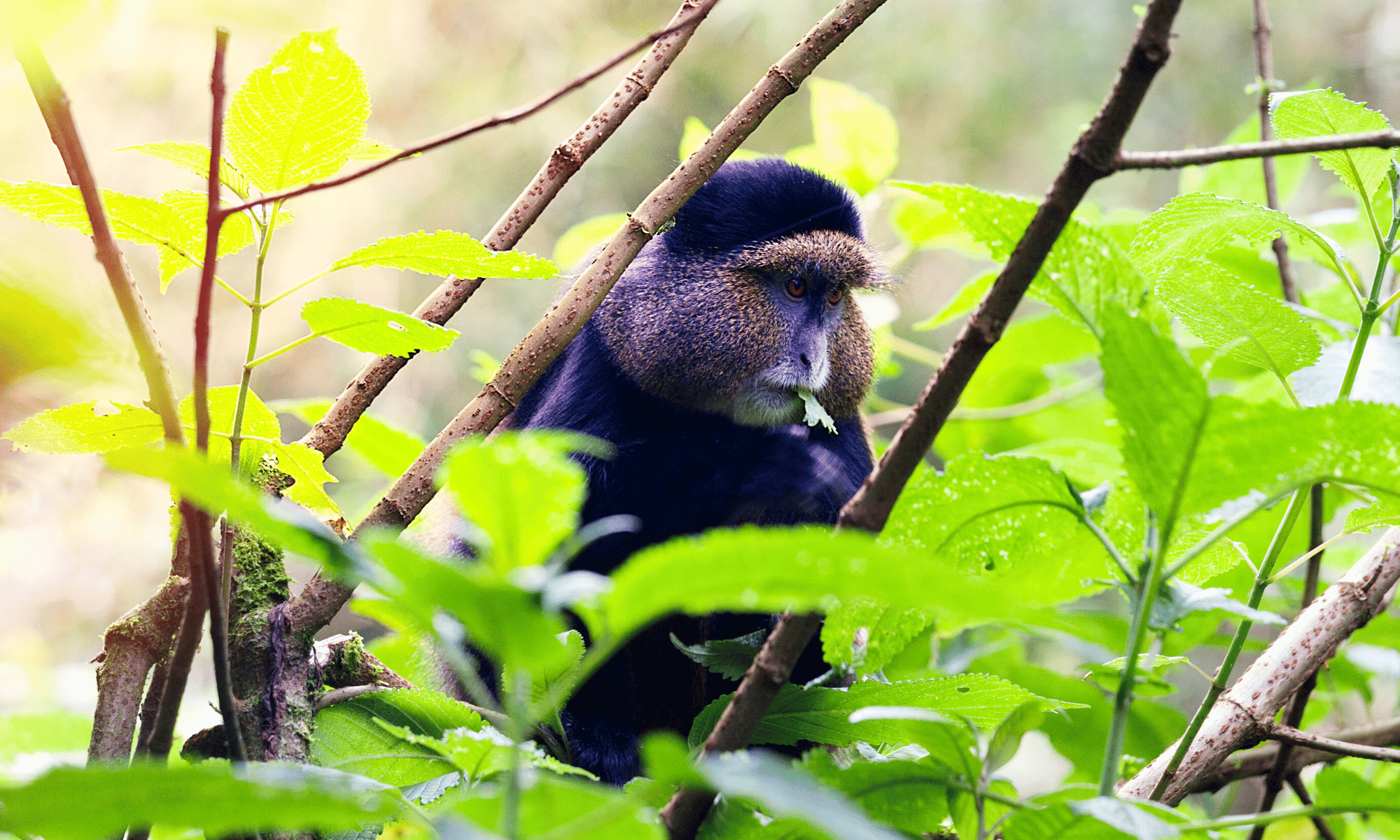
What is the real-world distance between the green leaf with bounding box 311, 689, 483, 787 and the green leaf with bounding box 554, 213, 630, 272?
1264 millimetres

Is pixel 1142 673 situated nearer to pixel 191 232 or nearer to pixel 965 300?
pixel 191 232

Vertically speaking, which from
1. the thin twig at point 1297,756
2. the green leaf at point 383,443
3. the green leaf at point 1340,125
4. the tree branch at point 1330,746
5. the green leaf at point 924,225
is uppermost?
the green leaf at point 924,225

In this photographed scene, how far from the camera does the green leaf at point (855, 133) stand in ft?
7.16

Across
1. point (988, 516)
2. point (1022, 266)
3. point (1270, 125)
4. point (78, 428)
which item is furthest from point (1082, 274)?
point (1270, 125)

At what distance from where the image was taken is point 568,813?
599 millimetres

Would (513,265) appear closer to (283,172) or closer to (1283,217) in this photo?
(283,172)

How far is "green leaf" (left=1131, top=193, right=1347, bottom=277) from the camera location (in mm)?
1035

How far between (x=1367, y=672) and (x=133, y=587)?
23.0 feet

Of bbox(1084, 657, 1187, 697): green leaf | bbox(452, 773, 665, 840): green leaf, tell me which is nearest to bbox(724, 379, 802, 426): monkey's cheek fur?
bbox(1084, 657, 1187, 697): green leaf

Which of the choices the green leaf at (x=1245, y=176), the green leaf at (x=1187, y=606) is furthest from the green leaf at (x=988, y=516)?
the green leaf at (x=1245, y=176)

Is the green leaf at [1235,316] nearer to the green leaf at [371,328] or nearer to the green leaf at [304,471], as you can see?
the green leaf at [371,328]

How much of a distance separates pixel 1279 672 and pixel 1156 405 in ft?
2.40

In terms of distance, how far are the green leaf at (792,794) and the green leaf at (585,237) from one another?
71.8 inches

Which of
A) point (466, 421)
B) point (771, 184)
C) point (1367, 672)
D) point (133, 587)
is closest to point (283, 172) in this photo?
point (466, 421)
